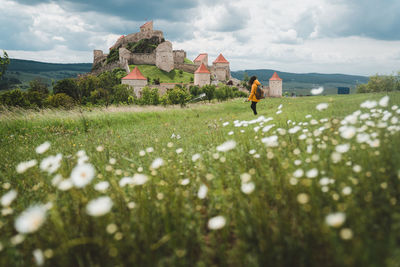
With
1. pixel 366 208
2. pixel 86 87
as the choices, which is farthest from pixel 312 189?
pixel 86 87

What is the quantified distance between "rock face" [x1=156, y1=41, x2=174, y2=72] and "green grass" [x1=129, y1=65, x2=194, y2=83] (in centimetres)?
175

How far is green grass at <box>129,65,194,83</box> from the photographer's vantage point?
84062 millimetres

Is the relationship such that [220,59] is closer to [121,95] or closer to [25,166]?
[121,95]

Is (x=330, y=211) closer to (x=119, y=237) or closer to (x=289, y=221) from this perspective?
(x=289, y=221)

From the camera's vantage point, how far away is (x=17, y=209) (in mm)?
2965

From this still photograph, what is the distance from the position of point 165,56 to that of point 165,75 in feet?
23.7

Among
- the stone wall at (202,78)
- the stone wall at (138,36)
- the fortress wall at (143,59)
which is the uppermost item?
the stone wall at (138,36)

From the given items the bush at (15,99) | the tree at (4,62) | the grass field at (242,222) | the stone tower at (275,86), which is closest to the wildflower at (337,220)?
the grass field at (242,222)

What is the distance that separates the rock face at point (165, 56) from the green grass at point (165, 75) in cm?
175

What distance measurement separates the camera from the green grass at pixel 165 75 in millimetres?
84062

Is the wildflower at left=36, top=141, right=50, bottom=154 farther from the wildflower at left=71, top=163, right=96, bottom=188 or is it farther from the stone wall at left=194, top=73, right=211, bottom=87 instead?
the stone wall at left=194, top=73, right=211, bottom=87

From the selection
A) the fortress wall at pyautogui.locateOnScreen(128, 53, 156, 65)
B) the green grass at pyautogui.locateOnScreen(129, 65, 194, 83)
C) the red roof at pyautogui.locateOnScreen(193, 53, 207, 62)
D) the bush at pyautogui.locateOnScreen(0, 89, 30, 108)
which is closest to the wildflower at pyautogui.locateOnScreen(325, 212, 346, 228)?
the bush at pyautogui.locateOnScreen(0, 89, 30, 108)

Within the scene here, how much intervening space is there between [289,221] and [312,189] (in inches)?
13.1

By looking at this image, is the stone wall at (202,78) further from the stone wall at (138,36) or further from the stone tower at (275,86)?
the stone wall at (138,36)
